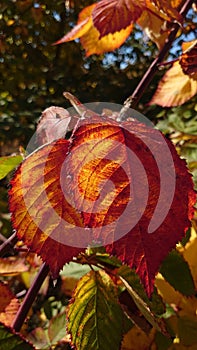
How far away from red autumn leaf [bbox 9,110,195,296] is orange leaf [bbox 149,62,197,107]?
28cm

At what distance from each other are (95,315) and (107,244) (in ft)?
0.53

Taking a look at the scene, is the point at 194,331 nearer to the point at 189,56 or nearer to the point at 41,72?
the point at 189,56

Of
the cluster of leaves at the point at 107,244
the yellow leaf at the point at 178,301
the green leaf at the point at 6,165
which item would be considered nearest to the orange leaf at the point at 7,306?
the cluster of leaves at the point at 107,244

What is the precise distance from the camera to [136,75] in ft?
8.29

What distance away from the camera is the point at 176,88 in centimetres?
67

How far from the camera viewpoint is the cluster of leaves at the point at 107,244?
1.19 feet

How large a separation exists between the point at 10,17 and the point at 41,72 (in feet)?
1.10

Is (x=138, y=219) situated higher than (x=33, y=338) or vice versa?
(x=138, y=219)

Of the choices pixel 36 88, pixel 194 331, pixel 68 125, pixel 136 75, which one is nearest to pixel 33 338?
pixel 194 331

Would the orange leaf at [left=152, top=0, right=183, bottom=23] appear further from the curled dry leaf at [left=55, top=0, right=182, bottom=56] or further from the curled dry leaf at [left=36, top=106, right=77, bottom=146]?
the curled dry leaf at [left=36, top=106, right=77, bottom=146]

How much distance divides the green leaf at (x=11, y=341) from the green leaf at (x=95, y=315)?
0.11 m

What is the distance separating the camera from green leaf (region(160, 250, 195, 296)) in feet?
2.12

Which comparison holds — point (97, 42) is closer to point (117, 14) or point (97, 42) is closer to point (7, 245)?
point (117, 14)

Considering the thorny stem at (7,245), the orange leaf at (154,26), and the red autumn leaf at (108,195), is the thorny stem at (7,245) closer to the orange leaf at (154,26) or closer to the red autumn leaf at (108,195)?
the red autumn leaf at (108,195)
